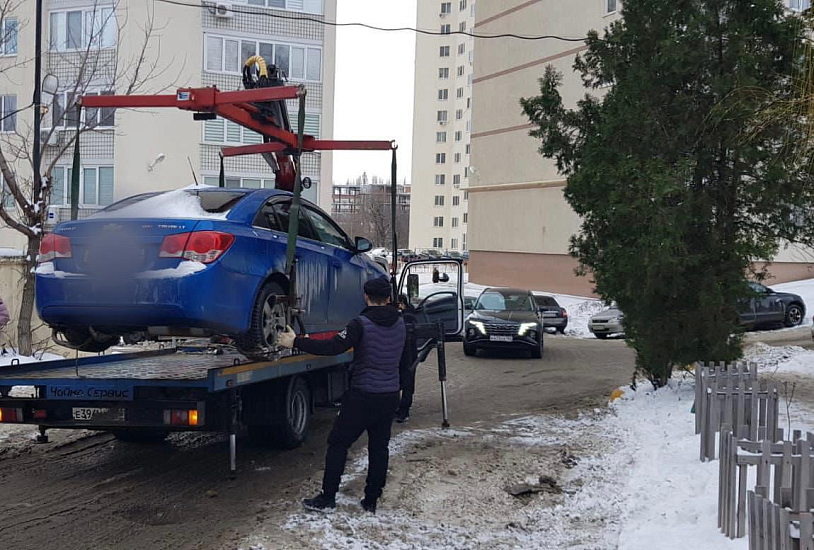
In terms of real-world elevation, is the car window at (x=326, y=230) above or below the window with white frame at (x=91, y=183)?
below

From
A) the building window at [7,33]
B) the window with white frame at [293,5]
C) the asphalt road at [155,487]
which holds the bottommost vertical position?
the asphalt road at [155,487]

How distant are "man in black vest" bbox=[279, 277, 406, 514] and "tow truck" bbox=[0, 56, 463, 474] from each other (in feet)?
2.88

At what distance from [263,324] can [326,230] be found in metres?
2.33

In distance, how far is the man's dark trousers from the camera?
6500 millimetres

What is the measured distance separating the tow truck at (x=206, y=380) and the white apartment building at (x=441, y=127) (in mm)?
78634

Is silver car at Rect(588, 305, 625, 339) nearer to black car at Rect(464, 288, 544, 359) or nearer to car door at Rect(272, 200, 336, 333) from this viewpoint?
black car at Rect(464, 288, 544, 359)

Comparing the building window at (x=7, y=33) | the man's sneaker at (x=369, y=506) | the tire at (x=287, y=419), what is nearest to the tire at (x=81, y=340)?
the tire at (x=287, y=419)

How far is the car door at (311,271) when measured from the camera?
8.21 metres

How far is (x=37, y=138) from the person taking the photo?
13969 mm

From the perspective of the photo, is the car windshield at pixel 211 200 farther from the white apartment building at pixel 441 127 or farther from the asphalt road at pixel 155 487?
the white apartment building at pixel 441 127

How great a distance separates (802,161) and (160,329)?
6316mm

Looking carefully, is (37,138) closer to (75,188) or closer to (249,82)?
(249,82)

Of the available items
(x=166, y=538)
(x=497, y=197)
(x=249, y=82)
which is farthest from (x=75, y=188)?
(x=497, y=197)

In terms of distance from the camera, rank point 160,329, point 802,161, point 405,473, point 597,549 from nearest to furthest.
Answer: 1. point 597,549
2. point 160,329
3. point 405,473
4. point 802,161
